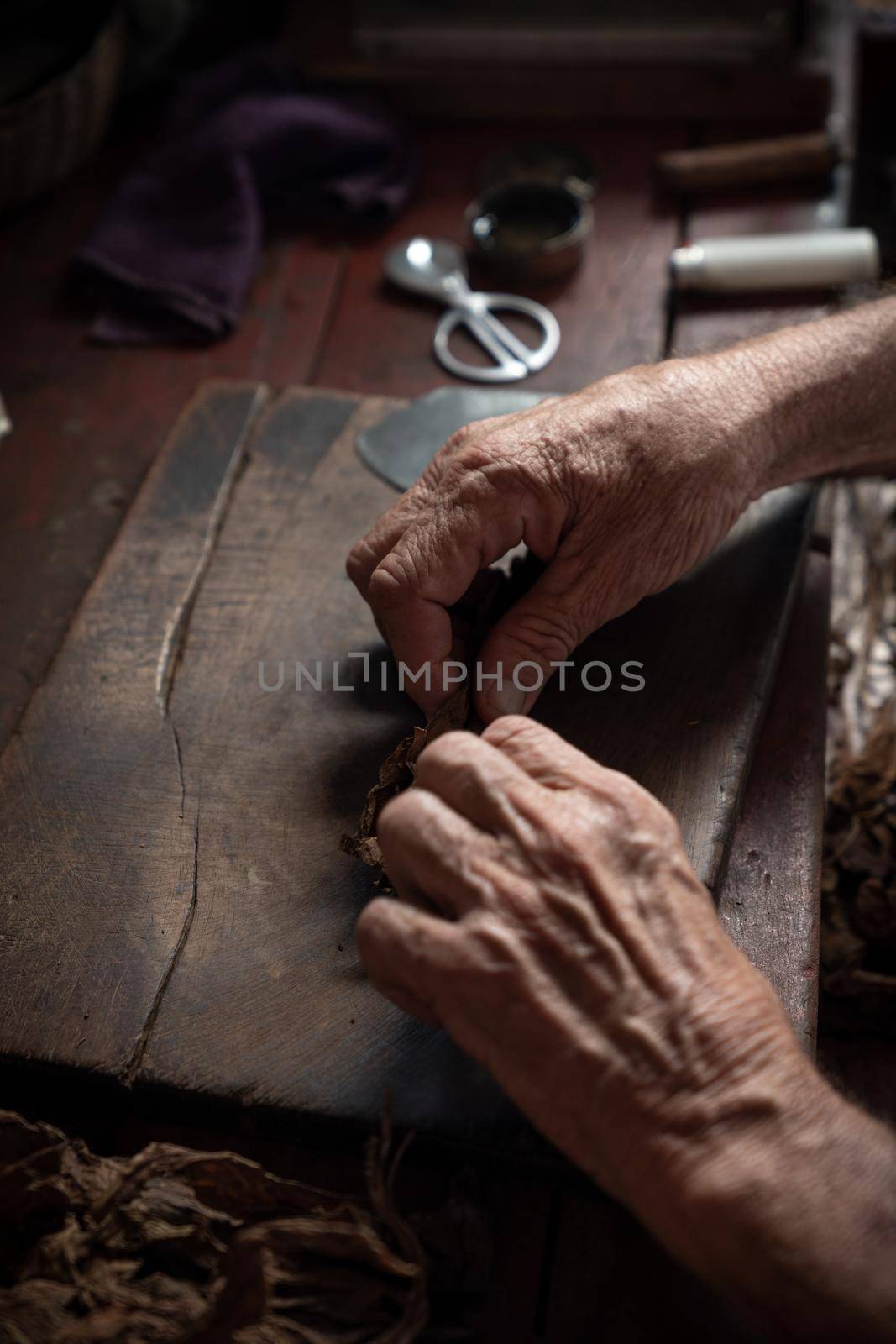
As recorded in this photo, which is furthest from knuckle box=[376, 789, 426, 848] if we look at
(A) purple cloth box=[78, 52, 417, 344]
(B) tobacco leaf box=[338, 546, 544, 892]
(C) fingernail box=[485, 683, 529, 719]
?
(A) purple cloth box=[78, 52, 417, 344]

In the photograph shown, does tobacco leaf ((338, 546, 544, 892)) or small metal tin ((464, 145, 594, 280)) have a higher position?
small metal tin ((464, 145, 594, 280))

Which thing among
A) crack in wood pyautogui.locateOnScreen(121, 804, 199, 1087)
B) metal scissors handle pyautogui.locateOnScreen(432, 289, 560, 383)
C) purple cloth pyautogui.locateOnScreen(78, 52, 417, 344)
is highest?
purple cloth pyautogui.locateOnScreen(78, 52, 417, 344)

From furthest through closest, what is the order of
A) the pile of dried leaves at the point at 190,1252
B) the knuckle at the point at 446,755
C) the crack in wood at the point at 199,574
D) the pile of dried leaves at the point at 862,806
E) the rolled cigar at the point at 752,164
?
the rolled cigar at the point at 752,164 → the pile of dried leaves at the point at 862,806 → the crack in wood at the point at 199,574 → the knuckle at the point at 446,755 → the pile of dried leaves at the point at 190,1252

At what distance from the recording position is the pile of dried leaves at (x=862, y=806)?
154 centimetres

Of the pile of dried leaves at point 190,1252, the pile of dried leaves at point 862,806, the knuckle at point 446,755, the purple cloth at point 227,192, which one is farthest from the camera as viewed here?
the purple cloth at point 227,192

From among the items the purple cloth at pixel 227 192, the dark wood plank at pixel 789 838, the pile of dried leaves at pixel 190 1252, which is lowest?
the pile of dried leaves at pixel 190 1252

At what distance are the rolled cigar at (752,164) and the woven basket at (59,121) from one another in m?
1.11

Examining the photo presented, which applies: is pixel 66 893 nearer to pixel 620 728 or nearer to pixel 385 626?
pixel 385 626

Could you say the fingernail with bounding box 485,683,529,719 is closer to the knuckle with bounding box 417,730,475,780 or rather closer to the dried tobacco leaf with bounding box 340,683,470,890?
the dried tobacco leaf with bounding box 340,683,470,890

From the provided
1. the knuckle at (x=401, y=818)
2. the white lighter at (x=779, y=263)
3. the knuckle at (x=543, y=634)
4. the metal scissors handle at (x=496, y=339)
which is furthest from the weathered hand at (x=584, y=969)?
the white lighter at (x=779, y=263)

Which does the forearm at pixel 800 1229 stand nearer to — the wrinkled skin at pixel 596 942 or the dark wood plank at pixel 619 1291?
the wrinkled skin at pixel 596 942

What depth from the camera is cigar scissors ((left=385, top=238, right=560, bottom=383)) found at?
1.95 metres

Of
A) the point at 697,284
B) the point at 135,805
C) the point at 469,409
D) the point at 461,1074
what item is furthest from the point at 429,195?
the point at 461,1074

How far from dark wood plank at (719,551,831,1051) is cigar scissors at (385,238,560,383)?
68cm
